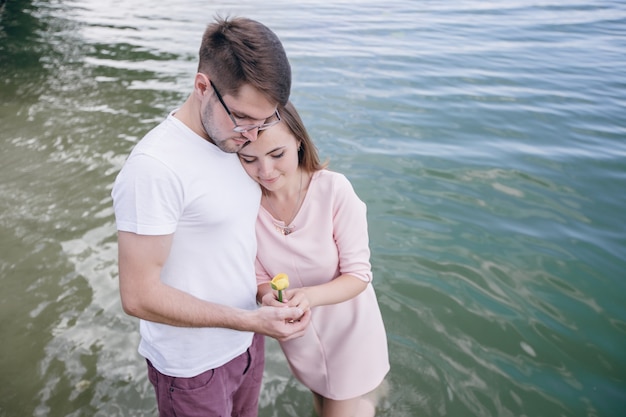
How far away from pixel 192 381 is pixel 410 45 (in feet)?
36.5

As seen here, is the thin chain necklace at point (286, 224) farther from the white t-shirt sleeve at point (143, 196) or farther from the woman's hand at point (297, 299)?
the white t-shirt sleeve at point (143, 196)

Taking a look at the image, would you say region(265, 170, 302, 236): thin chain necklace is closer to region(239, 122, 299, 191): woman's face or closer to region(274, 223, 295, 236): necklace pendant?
region(274, 223, 295, 236): necklace pendant

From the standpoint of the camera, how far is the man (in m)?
1.86

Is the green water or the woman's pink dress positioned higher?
the woman's pink dress

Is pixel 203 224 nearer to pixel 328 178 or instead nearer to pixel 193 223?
pixel 193 223

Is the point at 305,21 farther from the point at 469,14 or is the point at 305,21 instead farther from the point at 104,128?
the point at 104,128

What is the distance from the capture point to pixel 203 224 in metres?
2.06

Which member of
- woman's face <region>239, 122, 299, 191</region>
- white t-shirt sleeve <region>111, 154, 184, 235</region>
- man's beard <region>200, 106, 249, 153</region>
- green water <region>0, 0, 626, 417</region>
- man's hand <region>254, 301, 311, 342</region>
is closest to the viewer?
white t-shirt sleeve <region>111, 154, 184, 235</region>

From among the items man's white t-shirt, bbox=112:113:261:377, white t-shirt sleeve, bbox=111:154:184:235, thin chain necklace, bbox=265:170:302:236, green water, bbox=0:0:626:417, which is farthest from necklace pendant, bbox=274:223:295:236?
green water, bbox=0:0:626:417

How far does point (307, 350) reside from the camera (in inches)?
111

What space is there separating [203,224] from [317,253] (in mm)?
713

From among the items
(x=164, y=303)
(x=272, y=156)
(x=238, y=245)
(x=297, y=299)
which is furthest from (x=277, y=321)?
(x=272, y=156)

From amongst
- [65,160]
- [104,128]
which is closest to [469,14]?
[104,128]

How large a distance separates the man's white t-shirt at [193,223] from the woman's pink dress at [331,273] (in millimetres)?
228
